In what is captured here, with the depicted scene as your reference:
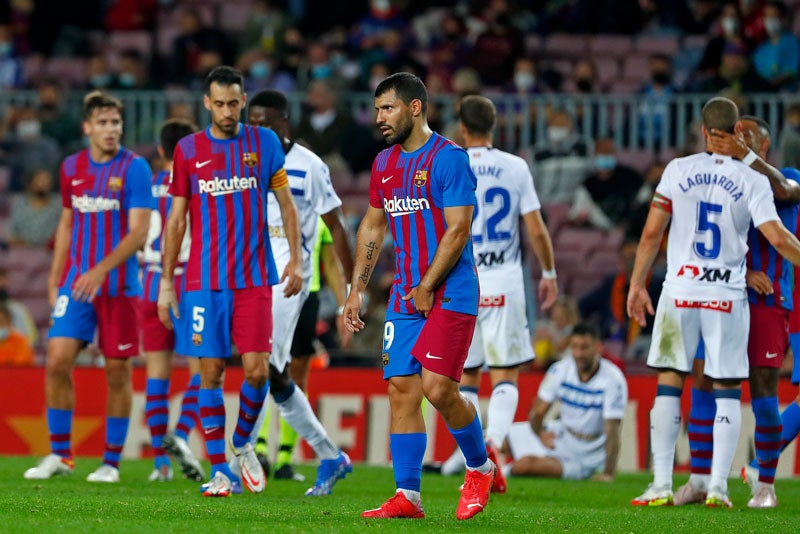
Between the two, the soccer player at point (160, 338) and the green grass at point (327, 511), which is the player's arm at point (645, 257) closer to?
the green grass at point (327, 511)

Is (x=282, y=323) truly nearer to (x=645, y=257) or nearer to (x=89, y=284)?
(x=89, y=284)

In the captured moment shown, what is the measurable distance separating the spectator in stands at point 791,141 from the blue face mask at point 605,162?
6.33 ft

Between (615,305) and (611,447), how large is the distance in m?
3.93

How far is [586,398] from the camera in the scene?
12570mm

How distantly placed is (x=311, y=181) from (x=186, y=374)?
14.9 feet

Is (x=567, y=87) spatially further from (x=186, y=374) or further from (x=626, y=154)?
(x=186, y=374)

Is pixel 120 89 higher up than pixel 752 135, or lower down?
higher up

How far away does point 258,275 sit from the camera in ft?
29.2

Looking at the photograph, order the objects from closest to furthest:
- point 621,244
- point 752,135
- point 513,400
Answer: point 752,135 < point 513,400 < point 621,244

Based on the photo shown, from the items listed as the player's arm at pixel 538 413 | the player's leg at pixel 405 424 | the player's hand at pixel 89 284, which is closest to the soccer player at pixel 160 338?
the player's hand at pixel 89 284

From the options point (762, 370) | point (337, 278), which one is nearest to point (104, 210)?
point (337, 278)

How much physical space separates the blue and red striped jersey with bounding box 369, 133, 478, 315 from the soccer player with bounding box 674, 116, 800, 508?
8.41 feet

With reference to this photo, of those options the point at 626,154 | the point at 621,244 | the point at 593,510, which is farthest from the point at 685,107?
the point at 593,510

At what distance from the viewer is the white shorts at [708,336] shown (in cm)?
904
